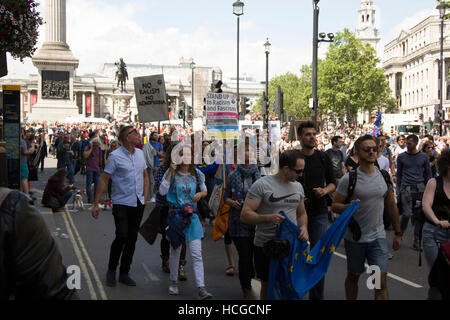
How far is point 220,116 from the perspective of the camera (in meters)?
12.7

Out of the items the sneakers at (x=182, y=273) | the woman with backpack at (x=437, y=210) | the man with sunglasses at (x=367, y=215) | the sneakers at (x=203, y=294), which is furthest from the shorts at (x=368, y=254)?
the sneakers at (x=182, y=273)

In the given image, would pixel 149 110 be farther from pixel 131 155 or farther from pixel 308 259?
pixel 308 259

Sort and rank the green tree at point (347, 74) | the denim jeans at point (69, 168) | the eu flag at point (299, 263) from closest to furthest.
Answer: the eu flag at point (299, 263)
the denim jeans at point (69, 168)
the green tree at point (347, 74)

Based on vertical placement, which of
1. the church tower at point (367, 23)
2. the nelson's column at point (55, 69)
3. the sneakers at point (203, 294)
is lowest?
the sneakers at point (203, 294)

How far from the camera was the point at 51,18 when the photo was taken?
53969mm

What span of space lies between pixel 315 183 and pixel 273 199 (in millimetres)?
1266

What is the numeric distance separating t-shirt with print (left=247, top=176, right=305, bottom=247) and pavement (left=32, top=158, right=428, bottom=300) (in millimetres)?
1474

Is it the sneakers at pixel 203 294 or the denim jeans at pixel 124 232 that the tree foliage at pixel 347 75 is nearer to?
the denim jeans at pixel 124 232

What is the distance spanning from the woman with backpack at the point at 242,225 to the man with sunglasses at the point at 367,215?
110 cm

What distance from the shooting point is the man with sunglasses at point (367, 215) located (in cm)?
520

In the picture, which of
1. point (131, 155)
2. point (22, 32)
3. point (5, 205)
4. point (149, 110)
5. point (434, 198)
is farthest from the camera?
point (149, 110)

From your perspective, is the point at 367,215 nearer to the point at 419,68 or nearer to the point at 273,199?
the point at 273,199

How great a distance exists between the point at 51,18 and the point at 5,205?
182 ft

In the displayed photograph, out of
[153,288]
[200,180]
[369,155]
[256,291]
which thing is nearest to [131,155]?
[200,180]
